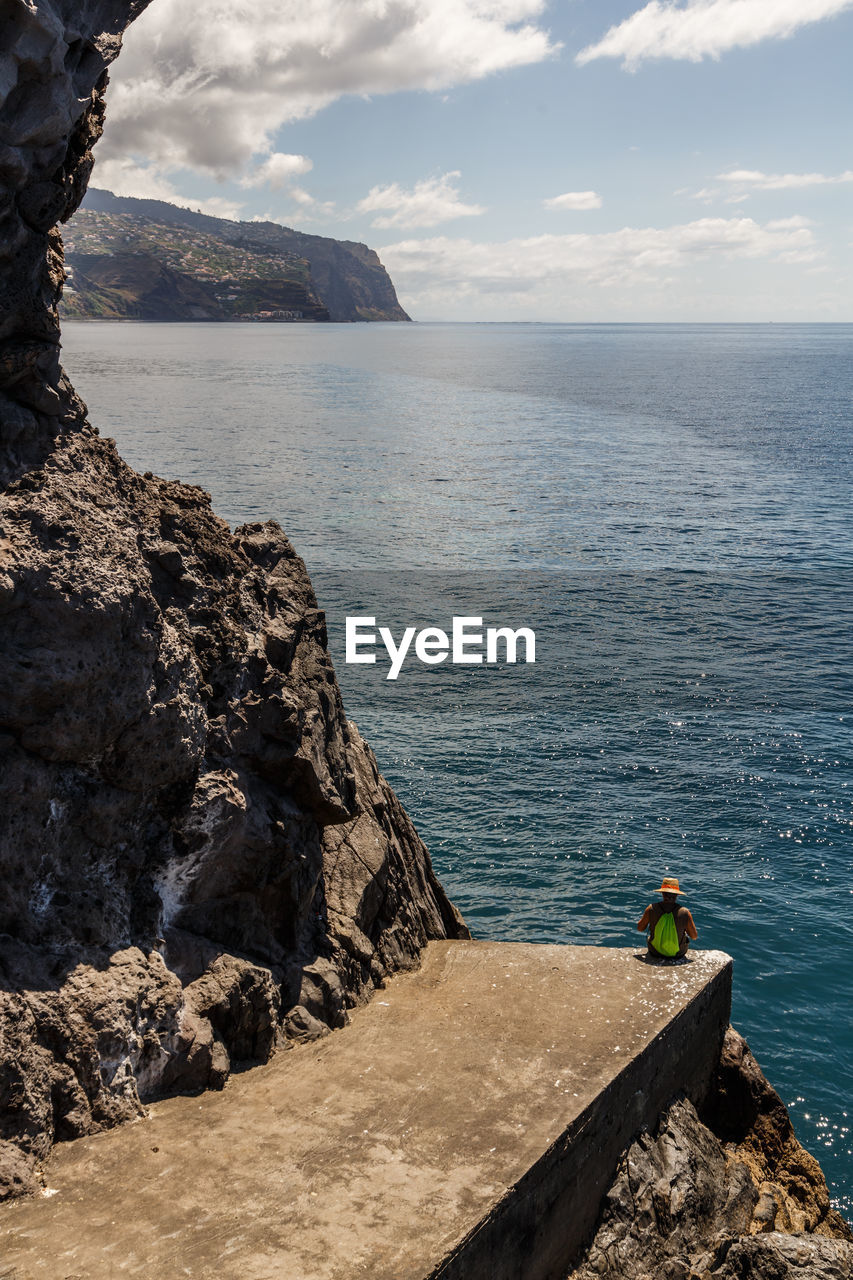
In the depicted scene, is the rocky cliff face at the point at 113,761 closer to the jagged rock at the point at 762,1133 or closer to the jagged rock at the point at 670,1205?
the jagged rock at the point at 670,1205

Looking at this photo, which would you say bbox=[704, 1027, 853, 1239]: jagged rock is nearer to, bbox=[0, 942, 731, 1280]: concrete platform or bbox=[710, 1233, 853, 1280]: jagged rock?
bbox=[0, 942, 731, 1280]: concrete platform

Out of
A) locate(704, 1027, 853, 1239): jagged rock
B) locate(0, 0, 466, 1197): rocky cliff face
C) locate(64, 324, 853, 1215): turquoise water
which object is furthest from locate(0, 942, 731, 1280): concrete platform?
locate(64, 324, 853, 1215): turquoise water

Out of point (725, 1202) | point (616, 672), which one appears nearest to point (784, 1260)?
point (725, 1202)

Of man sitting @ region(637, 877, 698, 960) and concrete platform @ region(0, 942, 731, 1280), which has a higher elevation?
man sitting @ region(637, 877, 698, 960)

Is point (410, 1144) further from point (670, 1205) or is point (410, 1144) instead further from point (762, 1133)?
point (762, 1133)

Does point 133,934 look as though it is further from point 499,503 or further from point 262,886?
point 499,503
